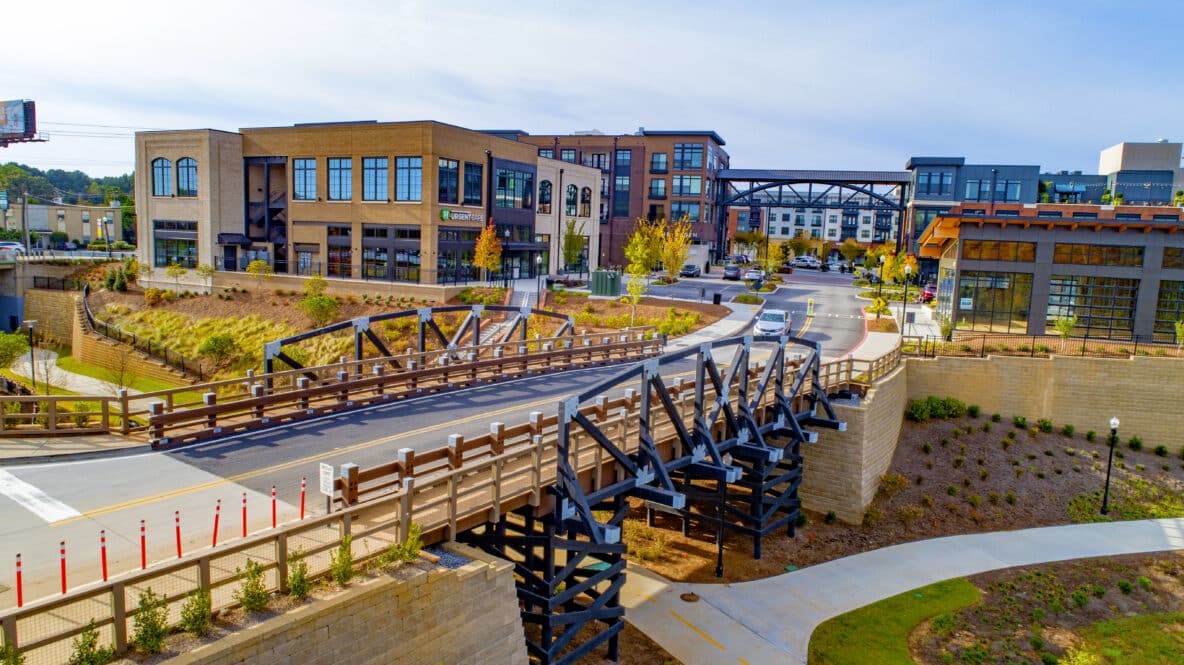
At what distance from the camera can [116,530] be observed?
11094 millimetres

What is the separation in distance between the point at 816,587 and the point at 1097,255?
91.3 feet

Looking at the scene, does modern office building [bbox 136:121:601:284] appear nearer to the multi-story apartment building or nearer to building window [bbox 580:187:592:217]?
building window [bbox 580:187:592:217]

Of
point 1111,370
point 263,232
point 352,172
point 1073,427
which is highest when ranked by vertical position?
point 352,172

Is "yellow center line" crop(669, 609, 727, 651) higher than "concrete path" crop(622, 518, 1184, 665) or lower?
higher

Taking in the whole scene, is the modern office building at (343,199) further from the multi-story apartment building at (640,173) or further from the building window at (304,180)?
the multi-story apartment building at (640,173)

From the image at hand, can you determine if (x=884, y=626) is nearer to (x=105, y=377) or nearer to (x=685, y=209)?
(x=105, y=377)

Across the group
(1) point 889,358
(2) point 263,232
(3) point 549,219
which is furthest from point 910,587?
(2) point 263,232

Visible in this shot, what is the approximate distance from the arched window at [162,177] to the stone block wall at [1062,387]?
52393 mm

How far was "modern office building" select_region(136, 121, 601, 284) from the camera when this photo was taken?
169 feet

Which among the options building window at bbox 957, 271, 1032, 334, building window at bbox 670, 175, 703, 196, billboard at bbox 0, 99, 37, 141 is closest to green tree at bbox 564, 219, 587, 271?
building window at bbox 670, 175, 703, 196

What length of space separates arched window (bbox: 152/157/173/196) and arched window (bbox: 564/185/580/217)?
98.2 feet

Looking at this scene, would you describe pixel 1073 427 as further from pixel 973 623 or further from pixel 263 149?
pixel 263 149

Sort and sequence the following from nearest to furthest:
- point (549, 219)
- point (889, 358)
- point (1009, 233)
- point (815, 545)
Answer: point (815, 545), point (889, 358), point (1009, 233), point (549, 219)

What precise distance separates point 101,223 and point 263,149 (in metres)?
37.6
